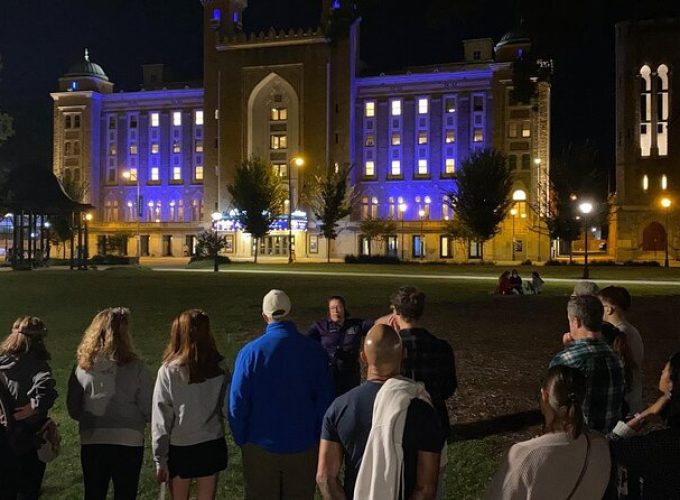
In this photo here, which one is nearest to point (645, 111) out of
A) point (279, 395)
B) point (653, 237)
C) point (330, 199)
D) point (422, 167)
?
point (653, 237)

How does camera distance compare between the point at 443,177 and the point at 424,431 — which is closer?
the point at 424,431

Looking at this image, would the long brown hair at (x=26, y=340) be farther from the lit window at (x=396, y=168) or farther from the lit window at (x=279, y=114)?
the lit window at (x=279, y=114)

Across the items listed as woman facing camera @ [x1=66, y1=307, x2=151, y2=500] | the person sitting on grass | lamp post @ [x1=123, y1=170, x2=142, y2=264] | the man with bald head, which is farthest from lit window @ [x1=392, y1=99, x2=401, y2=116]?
the man with bald head

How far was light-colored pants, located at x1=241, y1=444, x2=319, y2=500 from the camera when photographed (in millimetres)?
4863

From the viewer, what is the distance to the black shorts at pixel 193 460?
5.07 m

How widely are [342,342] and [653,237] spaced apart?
72.0 metres

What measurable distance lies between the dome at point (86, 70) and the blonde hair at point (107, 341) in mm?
95007

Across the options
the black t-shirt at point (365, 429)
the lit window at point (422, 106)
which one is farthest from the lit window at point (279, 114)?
the black t-shirt at point (365, 429)

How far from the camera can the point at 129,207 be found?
91.1m

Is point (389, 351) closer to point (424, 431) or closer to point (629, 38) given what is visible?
point (424, 431)

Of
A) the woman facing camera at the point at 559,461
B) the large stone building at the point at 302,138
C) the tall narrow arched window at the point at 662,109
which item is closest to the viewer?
the woman facing camera at the point at 559,461

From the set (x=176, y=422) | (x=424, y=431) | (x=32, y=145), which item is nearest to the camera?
(x=424, y=431)

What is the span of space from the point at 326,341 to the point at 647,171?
236 ft

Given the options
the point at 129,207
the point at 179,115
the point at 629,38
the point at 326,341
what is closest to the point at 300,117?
the point at 179,115
